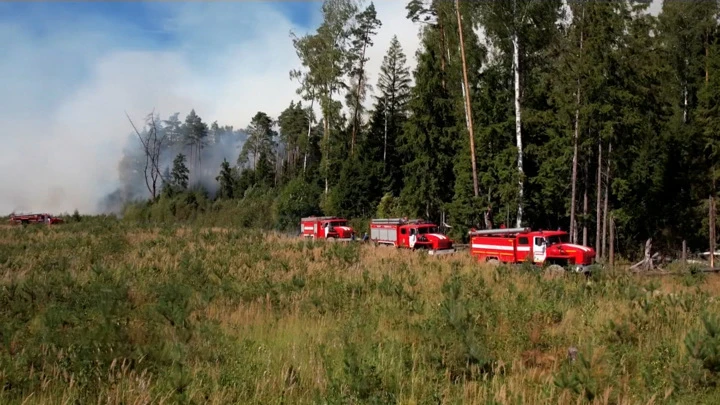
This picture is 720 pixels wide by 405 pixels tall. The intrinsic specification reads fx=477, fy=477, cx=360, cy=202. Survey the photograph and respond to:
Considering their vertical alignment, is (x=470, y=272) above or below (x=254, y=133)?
below

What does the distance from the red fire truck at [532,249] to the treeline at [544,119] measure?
5.15m

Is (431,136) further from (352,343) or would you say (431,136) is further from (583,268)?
(352,343)

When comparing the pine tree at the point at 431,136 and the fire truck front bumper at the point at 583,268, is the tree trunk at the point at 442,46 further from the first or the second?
the fire truck front bumper at the point at 583,268

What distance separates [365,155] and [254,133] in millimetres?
36820

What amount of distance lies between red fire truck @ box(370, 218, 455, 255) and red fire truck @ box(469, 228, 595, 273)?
3.67 m

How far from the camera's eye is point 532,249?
18078mm

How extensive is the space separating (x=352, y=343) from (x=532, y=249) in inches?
541

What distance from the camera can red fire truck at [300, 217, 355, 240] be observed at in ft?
103

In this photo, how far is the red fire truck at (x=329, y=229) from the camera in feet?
→ 103

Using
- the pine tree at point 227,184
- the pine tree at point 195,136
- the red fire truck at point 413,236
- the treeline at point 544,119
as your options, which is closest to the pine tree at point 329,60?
the treeline at point 544,119

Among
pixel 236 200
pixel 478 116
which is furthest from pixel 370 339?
pixel 236 200

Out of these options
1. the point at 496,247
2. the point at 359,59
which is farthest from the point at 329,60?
the point at 496,247

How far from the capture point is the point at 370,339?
6.39 m

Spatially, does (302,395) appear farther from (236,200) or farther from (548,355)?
(236,200)
